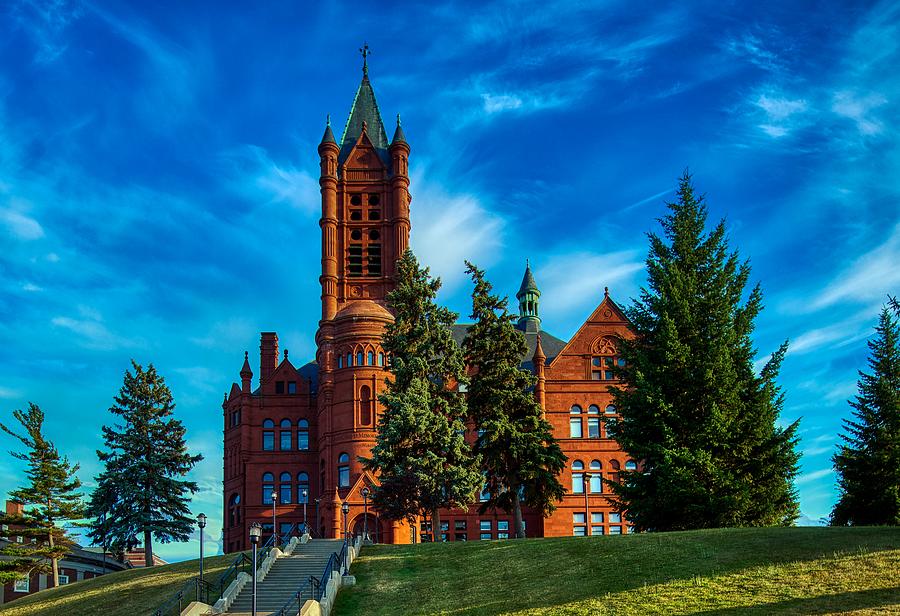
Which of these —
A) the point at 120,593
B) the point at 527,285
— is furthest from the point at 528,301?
the point at 120,593

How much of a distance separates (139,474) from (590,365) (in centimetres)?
3316

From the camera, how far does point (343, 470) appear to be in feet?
222

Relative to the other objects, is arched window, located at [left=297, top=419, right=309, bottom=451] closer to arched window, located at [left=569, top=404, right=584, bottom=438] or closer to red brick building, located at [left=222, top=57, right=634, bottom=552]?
red brick building, located at [left=222, top=57, right=634, bottom=552]

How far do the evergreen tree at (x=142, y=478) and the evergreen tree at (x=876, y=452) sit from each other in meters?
40.8

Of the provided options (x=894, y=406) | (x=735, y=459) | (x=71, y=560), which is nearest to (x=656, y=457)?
(x=735, y=459)

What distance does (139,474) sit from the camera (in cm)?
6325

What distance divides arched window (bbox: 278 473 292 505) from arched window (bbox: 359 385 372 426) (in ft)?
32.1

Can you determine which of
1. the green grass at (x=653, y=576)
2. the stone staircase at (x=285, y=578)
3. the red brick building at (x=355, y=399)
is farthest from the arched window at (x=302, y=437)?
the green grass at (x=653, y=576)

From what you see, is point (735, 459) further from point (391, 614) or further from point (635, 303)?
point (391, 614)

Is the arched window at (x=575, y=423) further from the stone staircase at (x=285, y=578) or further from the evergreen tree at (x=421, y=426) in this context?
the stone staircase at (x=285, y=578)

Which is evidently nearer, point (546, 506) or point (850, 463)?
point (850, 463)

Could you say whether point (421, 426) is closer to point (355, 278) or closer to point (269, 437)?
point (269, 437)

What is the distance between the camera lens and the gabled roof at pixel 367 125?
8200 centimetres

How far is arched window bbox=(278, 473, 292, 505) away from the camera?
72875 millimetres
